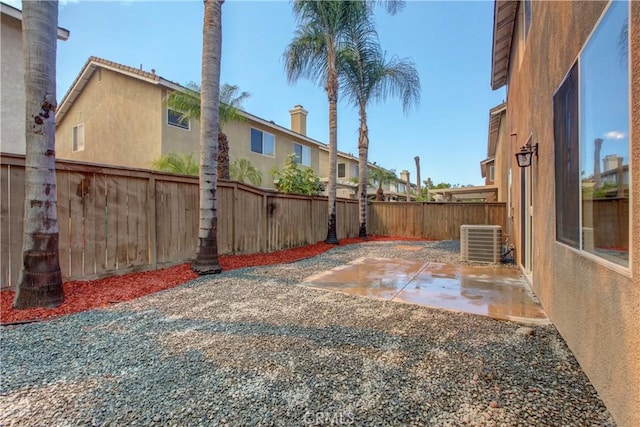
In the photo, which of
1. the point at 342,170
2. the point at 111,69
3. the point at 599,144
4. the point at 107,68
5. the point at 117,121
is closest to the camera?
the point at 599,144

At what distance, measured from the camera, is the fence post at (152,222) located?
5988 millimetres

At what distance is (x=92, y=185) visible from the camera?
17.1 feet

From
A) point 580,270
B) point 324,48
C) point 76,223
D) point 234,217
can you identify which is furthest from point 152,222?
point 324,48

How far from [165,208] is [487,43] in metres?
11.3

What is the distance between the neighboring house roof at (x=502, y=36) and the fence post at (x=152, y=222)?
9.32 meters

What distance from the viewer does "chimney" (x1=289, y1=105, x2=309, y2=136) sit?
2097cm

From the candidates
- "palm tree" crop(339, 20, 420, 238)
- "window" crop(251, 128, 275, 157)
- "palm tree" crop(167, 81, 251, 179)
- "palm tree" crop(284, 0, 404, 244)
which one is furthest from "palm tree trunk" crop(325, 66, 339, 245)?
"window" crop(251, 128, 275, 157)

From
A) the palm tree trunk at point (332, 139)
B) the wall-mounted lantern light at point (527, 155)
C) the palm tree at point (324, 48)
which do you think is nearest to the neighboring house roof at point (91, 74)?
the palm tree at point (324, 48)

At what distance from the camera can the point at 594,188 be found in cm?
247

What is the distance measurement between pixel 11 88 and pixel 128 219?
21.3ft

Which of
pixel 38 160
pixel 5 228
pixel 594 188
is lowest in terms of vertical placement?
pixel 5 228

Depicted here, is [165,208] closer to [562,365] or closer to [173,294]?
[173,294]

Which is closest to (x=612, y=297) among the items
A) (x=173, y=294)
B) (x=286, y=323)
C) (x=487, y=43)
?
(x=286, y=323)

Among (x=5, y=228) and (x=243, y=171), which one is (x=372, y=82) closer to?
(x=243, y=171)
